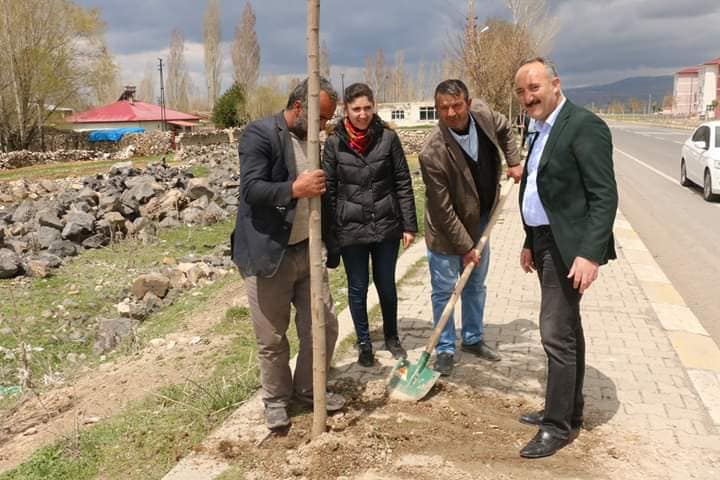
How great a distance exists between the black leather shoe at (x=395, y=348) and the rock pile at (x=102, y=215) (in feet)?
21.6

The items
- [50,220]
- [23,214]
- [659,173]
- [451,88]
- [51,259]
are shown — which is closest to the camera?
[451,88]

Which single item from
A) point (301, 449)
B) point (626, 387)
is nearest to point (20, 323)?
point (301, 449)

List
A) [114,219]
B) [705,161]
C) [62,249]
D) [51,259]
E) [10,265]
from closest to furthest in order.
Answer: [10,265] < [51,259] < [62,249] < [114,219] < [705,161]

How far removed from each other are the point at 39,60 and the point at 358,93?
3914cm

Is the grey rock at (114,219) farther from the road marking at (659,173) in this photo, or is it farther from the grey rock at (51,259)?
the road marking at (659,173)

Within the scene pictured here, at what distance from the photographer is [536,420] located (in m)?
3.71

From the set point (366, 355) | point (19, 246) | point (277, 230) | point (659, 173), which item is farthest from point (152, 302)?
point (659, 173)

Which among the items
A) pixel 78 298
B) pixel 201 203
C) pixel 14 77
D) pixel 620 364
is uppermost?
pixel 14 77

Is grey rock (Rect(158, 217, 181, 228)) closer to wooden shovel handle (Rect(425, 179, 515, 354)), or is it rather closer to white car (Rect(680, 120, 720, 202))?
wooden shovel handle (Rect(425, 179, 515, 354))

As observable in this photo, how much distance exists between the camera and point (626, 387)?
4.28 metres

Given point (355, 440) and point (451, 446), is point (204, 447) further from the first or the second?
point (451, 446)

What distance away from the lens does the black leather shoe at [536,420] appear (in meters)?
3.66

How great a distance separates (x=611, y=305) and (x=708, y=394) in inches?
82.0

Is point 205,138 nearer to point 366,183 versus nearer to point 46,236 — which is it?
point 46,236
